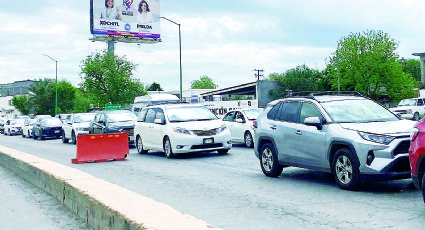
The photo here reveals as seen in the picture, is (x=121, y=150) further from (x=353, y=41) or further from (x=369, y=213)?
(x=353, y=41)

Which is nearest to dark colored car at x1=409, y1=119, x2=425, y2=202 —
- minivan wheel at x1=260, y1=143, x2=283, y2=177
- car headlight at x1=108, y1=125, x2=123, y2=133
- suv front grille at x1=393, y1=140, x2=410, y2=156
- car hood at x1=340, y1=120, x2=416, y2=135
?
suv front grille at x1=393, y1=140, x2=410, y2=156

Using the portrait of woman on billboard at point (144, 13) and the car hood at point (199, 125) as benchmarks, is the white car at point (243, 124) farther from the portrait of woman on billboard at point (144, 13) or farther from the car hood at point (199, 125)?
the portrait of woman on billboard at point (144, 13)

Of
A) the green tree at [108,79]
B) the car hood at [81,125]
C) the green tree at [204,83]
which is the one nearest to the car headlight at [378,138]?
the car hood at [81,125]

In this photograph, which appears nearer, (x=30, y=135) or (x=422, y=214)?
(x=422, y=214)

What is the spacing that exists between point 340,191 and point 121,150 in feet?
31.4

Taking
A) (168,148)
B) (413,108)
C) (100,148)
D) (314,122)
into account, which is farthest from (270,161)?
(413,108)

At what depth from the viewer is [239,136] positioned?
69.8 ft

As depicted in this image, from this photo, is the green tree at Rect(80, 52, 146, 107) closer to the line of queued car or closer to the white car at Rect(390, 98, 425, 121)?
the white car at Rect(390, 98, 425, 121)

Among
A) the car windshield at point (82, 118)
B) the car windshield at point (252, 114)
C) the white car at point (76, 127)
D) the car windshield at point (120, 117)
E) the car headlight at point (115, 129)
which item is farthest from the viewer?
the car windshield at point (82, 118)

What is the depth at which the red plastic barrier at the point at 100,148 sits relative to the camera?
1673 cm

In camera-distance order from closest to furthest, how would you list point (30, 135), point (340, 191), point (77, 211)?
point (77, 211) → point (340, 191) → point (30, 135)

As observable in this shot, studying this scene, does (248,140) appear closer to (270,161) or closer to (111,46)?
(270,161)

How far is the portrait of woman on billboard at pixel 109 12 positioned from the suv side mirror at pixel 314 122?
185 feet

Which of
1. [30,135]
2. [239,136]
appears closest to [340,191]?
[239,136]
